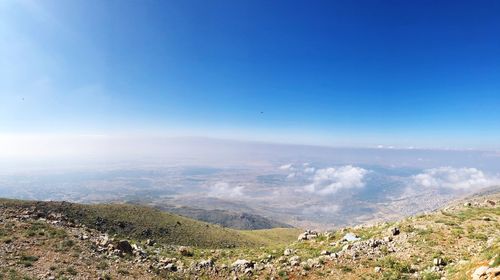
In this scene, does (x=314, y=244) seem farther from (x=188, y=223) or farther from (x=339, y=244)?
(x=188, y=223)

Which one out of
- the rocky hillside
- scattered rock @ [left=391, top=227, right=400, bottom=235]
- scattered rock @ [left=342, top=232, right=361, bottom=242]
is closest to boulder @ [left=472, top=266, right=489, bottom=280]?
the rocky hillside

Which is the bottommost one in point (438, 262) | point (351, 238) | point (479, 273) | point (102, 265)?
point (102, 265)

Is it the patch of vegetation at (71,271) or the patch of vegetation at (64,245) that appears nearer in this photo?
the patch of vegetation at (71,271)

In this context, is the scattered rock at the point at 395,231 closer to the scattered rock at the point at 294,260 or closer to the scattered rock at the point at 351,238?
the scattered rock at the point at 351,238

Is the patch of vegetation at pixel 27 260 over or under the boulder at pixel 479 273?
under

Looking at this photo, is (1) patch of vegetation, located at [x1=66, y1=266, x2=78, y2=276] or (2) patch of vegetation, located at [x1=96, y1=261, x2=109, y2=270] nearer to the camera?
(1) patch of vegetation, located at [x1=66, y1=266, x2=78, y2=276]

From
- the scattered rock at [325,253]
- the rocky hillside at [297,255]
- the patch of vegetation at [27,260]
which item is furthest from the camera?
the scattered rock at [325,253]

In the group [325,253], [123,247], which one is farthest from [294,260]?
[123,247]

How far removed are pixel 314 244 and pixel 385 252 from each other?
7.06 m

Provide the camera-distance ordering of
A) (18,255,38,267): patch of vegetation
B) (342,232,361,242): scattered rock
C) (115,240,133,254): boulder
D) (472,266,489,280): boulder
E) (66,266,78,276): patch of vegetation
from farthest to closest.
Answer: (115,240,133,254): boulder, (342,232,361,242): scattered rock, (18,255,38,267): patch of vegetation, (66,266,78,276): patch of vegetation, (472,266,489,280): boulder

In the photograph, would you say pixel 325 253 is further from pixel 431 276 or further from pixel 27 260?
pixel 27 260

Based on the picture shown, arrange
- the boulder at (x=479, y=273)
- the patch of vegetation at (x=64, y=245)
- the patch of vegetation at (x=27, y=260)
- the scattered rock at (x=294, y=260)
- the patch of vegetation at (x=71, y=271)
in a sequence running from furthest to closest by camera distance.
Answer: the patch of vegetation at (x=64, y=245)
the scattered rock at (x=294, y=260)
the patch of vegetation at (x=27, y=260)
the patch of vegetation at (x=71, y=271)
the boulder at (x=479, y=273)

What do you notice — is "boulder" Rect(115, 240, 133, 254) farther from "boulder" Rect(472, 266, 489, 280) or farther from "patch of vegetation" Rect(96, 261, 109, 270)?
"boulder" Rect(472, 266, 489, 280)

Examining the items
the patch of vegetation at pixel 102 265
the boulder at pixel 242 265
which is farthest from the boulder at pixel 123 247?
the boulder at pixel 242 265
